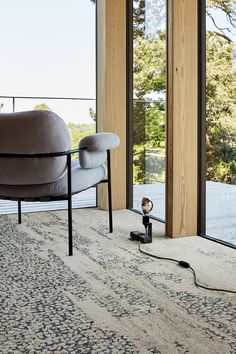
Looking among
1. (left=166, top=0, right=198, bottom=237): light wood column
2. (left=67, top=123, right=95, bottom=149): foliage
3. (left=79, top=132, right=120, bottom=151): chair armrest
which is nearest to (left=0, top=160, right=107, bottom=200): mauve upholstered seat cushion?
(left=79, top=132, right=120, bottom=151): chair armrest

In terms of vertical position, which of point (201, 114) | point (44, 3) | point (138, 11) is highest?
point (44, 3)

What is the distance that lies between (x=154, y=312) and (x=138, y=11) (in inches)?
103

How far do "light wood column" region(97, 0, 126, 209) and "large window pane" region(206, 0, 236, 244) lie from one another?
40.4 inches

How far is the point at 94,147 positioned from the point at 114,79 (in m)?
1.33

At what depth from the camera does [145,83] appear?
3.36 m

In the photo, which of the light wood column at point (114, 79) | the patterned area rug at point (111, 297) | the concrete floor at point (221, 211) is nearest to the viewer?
the patterned area rug at point (111, 297)

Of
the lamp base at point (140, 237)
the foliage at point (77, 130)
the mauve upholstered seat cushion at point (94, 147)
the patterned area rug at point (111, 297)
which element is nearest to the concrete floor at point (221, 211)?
the patterned area rug at point (111, 297)

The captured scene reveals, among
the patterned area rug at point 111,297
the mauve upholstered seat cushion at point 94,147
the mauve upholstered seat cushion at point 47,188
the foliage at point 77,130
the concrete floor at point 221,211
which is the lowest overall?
the patterned area rug at point 111,297

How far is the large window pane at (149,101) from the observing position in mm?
3148

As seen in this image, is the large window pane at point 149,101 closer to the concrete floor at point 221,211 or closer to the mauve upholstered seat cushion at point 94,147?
the concrete floor at point 221,211

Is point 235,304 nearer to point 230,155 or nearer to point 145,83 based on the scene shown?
point 230,155

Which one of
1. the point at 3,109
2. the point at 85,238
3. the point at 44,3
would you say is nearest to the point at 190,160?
the point at 85,238

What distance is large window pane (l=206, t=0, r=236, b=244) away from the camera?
94.6 inches

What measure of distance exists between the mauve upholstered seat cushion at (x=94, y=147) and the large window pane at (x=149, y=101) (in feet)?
2.43
